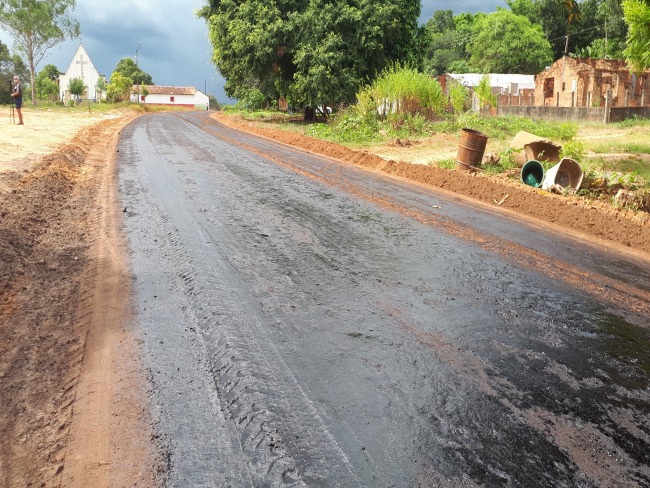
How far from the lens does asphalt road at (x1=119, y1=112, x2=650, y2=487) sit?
2.87 meters

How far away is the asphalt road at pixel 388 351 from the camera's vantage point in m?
2.87

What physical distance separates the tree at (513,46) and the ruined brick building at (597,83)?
62.0ft

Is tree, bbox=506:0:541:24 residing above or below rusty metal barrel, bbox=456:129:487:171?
above

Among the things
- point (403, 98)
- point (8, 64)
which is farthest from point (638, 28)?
point (8, 64)

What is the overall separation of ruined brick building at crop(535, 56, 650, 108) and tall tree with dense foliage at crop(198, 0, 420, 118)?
1627cm

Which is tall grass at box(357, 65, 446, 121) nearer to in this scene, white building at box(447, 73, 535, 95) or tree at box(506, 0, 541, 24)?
white building at box(447, 73, 535, 95)

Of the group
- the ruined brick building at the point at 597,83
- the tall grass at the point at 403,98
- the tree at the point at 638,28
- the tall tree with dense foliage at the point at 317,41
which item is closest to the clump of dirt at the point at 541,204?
the tree at the point at 638,28

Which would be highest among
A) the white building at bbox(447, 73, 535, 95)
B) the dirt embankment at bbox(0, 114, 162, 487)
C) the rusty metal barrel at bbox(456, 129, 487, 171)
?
the white building at bbox(447, 73, 535, 95)

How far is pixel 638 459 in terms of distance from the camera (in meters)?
2.89

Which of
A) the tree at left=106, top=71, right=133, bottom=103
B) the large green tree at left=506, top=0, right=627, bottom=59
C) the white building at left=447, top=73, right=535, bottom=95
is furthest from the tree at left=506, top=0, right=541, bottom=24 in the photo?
the tree at left=106, top=71, right=133, bottom=103

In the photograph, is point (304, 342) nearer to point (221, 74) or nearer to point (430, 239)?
point (430, 239)

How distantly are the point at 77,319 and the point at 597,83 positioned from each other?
4116 centimetres

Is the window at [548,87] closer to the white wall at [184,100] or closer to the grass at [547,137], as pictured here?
the grass at [547,137]

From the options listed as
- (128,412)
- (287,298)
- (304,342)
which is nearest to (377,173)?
(287,298)
